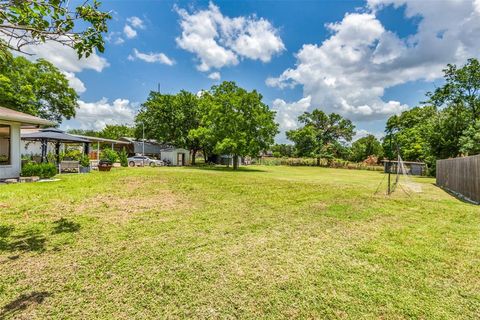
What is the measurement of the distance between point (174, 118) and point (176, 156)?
5146mm

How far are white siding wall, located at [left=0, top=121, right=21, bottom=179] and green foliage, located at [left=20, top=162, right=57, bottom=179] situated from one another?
0.98ft

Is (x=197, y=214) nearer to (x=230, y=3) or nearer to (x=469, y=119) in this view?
(x=230, y=3)

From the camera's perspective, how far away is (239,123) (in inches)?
1003

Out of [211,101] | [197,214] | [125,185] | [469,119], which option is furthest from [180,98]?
[469,119]

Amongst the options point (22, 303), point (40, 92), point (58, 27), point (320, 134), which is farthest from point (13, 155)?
point (320, 134)

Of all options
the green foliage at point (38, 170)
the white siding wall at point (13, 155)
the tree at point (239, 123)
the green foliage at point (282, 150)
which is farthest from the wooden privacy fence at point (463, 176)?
the green foliage at point (282, 150)

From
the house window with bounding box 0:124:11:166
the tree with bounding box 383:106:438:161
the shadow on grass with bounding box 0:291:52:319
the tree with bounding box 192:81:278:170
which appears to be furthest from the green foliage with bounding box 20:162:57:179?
the tree with bounding box 383:106:438:161

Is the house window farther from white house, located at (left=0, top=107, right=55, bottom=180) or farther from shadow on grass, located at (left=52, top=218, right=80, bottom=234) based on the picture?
shadow on grass, located at (left=52, top=218, right=80, bottom=234)

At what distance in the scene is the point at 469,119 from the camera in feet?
74.1

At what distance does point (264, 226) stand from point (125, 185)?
6.93 meters

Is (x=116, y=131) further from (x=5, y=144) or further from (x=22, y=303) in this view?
(x=22, y=303)

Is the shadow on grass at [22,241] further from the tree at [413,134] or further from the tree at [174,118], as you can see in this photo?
the tree at [413,134]

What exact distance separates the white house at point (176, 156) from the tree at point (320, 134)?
2421 centimetres

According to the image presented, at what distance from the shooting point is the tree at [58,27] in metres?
3.04
